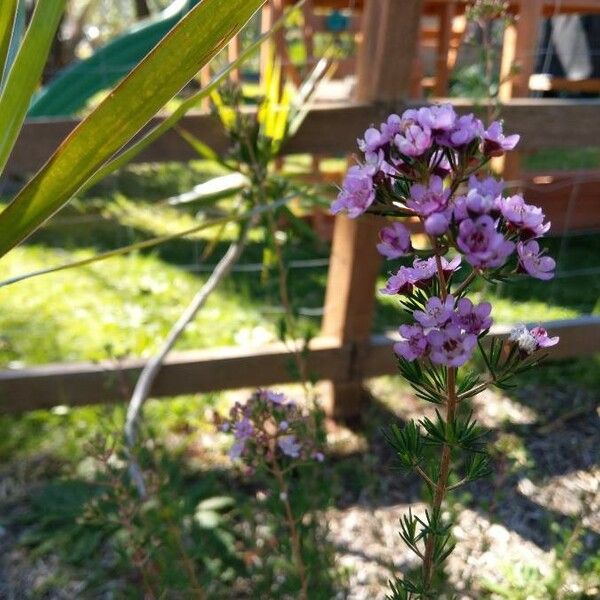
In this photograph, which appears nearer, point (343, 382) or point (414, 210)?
point (414, 210)

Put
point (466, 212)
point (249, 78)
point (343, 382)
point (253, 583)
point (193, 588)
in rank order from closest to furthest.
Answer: point (466, 212)
point (193, 588)
point (253, 583)
point (343, 382)
point (249, 78)

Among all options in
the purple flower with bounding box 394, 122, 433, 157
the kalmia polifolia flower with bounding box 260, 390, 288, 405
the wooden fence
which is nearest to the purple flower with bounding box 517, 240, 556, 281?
the purple flower with bounding box 394, 122, 433, 157

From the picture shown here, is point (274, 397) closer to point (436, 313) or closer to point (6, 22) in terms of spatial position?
point (436, 313)

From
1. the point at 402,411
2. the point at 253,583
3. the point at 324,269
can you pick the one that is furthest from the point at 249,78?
the point at 253,583

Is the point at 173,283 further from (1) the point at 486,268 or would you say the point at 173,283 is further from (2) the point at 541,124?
(1) the point at 486,268

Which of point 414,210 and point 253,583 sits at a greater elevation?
point 414,210

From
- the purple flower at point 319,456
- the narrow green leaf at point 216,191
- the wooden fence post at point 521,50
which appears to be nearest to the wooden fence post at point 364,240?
the narrow green leaf at point 216,191
